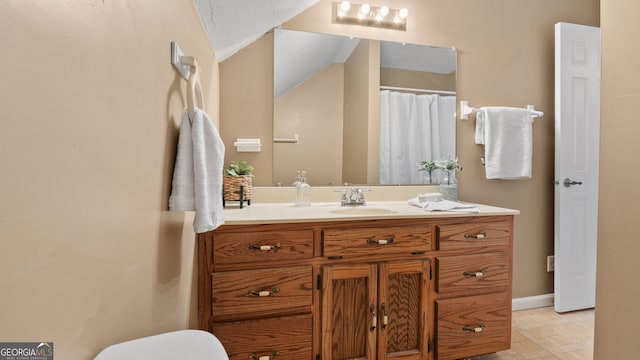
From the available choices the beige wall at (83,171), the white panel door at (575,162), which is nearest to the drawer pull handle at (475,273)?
the white panel door at (575,162)

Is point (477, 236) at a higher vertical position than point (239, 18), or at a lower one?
lower

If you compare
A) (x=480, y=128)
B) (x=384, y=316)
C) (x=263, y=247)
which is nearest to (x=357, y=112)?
(x=480, y=128)

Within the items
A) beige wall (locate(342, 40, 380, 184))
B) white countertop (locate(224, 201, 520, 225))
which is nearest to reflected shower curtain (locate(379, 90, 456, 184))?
beige wall (locate(342, 40, 380, 184))

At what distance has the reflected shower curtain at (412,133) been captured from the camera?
84.4 inches

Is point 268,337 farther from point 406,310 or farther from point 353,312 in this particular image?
point 406,310

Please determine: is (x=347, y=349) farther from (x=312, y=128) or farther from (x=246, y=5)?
(x=246, y=5)

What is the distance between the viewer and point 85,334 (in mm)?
499

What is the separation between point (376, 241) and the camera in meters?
1.51

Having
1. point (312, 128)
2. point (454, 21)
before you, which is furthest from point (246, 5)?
point (454, 21)

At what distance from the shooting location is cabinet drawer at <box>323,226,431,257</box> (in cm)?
146

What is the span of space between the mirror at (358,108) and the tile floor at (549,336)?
1170 millimetres

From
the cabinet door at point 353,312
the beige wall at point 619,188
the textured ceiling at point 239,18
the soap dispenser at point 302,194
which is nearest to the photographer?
the beige wall at point 619,188

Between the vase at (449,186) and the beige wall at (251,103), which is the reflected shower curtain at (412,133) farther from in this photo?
the beige wall at (251,103)

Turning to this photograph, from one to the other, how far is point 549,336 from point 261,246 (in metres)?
1.99
